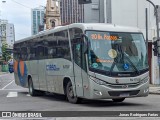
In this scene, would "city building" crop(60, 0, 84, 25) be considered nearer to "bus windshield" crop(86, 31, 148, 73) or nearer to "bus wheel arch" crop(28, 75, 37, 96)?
"bus wheel arch" crop(28, 75, 37, 96)

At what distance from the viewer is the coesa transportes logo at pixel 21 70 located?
987 inches

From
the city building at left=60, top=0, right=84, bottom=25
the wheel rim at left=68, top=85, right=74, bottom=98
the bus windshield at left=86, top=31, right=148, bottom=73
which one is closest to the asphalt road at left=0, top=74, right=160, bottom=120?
the wheel rim at left=68, top=85, right=74, bottom=98

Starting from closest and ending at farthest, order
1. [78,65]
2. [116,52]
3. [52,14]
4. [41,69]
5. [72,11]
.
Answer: [116,52], [78,65], [41,69], [72,11], [52,14]

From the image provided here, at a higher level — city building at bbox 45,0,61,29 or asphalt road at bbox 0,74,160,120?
city building at bbox 45,0,61,29

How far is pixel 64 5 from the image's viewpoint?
81.1 meters

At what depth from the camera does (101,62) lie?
16078 mm

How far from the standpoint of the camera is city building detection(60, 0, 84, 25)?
73744mm

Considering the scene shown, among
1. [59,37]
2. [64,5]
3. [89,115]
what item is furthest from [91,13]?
[89,115]

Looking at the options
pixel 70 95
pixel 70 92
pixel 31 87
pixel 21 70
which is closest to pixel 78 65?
pixel 70 92

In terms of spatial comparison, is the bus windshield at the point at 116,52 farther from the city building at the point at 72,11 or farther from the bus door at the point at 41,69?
the city building at the point at 72,11

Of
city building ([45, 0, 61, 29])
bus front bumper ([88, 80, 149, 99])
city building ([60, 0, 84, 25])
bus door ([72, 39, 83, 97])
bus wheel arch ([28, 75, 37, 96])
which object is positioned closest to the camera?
bus front bumper ([88, 80, 149, 99])

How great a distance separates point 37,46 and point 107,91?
7217mm

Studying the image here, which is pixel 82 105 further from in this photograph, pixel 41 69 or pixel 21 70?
pixel 21 70

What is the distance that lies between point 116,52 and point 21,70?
424 inches
